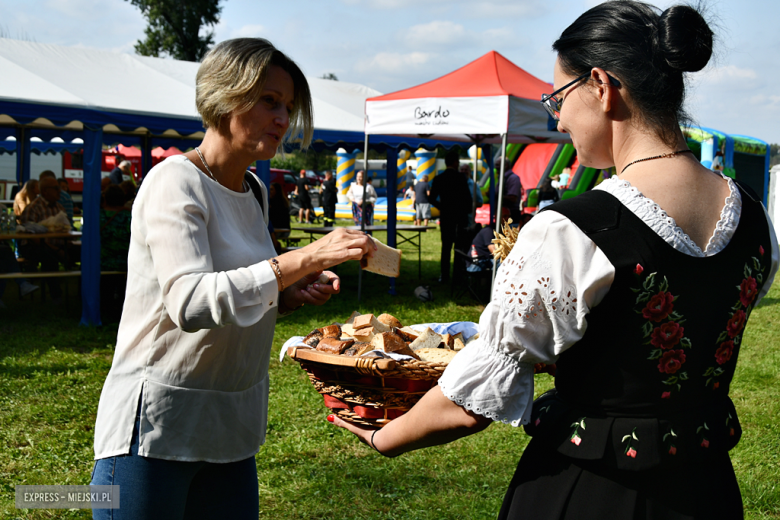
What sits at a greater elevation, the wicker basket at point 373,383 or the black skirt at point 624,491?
the wicker basket at point 373,383

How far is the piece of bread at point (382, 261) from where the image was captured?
1769 mm

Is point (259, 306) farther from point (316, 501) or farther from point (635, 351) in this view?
point (316, 501)

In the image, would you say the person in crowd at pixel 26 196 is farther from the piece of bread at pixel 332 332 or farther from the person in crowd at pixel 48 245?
the piece of bread at pixel 332 332

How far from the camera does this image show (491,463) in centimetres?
396

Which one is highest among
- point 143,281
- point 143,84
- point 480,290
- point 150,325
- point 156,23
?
point 156,23

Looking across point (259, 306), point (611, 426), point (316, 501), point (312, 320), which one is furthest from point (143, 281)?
point (312, 320)

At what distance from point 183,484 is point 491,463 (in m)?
2.65

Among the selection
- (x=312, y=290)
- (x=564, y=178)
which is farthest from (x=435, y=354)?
(x=564, y=178)

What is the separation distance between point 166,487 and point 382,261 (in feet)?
2.76

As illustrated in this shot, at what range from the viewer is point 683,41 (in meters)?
1.17

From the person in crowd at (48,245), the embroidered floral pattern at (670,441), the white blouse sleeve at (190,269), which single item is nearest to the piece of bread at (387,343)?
the white blouse sleeve at (190,269)

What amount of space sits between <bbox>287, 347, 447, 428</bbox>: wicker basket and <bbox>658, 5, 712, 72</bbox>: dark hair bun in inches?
34.3

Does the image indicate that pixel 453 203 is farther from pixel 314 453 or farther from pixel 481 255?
pixel 314 453

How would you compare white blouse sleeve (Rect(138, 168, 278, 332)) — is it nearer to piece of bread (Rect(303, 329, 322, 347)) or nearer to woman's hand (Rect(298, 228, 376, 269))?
woman's hand (Rect(298, 228, 376, 269))
